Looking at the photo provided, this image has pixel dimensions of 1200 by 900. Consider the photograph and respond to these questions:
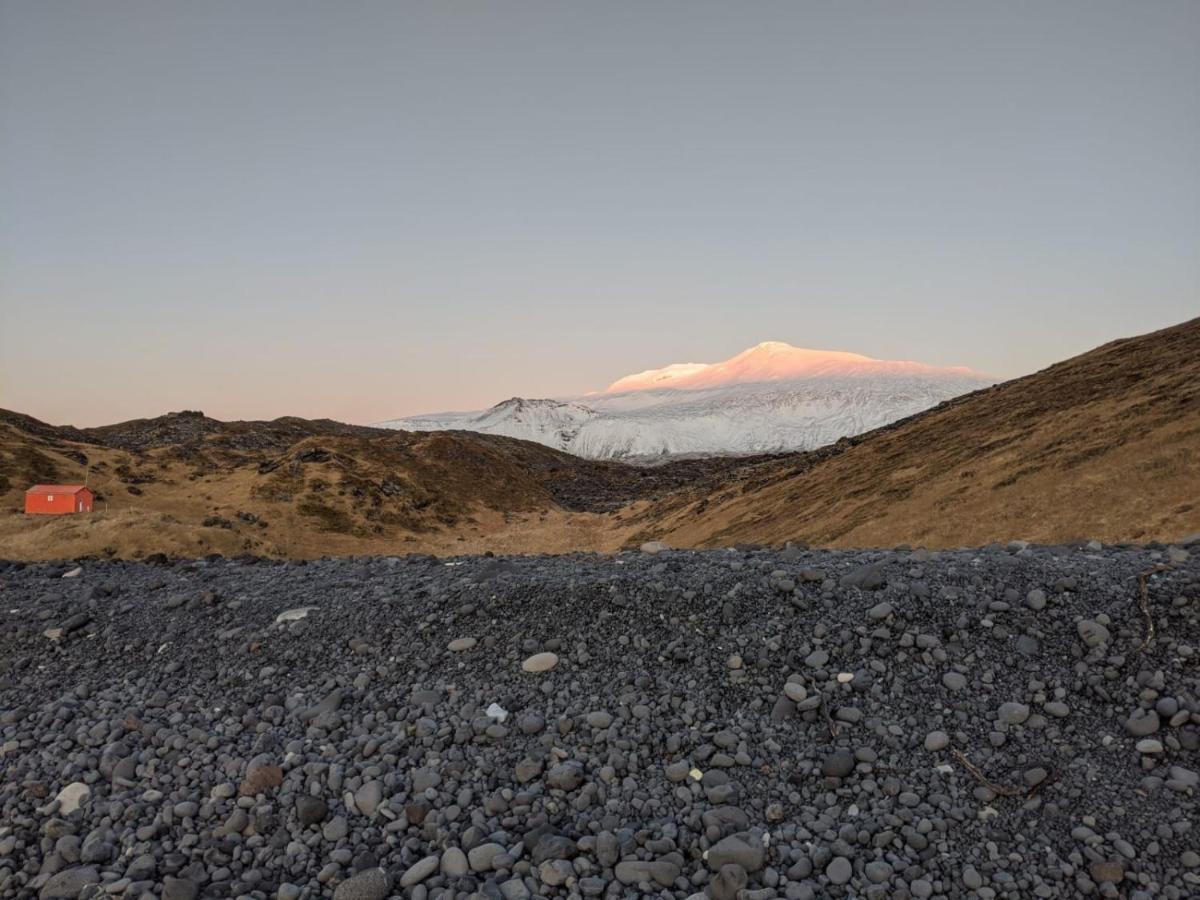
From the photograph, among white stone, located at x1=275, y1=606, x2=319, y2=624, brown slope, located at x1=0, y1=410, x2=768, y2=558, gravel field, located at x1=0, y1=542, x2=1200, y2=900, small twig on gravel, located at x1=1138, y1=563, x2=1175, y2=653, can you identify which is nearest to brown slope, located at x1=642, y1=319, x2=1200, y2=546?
small twig on gravel, located at x1=1138, y1=563, x2=1175, y2=653

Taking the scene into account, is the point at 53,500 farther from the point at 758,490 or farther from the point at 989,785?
the point at 989,785

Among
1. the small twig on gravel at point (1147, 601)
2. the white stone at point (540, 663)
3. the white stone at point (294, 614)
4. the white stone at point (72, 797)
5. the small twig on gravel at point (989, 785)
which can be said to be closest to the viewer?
the small twig on gravel at point (989, 785)

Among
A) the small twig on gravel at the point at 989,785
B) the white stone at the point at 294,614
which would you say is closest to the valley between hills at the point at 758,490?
the small twig on gravel at the point at 989,785

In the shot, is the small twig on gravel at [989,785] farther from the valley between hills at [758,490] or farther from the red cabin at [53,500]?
the red cabin at [53,500]

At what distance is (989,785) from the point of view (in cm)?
505

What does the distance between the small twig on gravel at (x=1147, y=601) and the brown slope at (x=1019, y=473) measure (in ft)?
28.7

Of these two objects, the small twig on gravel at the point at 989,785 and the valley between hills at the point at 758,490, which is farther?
the valley between hills at the point at 758,490

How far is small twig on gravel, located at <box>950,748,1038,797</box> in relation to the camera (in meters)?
4.95

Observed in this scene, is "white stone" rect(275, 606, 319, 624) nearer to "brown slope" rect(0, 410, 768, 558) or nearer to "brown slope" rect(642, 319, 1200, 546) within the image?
"brown slope" rect(642, 319, 1200, 546)

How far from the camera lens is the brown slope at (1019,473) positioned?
16.9m

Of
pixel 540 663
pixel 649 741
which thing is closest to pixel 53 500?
pixel 540 663

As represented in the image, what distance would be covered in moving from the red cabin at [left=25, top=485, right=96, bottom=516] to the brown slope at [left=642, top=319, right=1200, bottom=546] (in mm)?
33833

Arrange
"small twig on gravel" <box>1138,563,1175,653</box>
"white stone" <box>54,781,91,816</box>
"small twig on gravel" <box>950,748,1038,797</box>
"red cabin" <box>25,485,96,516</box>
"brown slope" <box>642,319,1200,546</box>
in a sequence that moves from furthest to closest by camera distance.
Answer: "red cabin" <box>25,485,96,516</box> < "brown slope" <box>642,319,1200,546</box> < "small twig on gravel" <box>1138,563,1175,653</box> < "white stone" <box>54,781,91,816</box> < "small twig on gravel" <box>950,748,1038,797</box>

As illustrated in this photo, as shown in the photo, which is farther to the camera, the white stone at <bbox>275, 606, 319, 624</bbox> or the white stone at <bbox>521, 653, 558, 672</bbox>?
the white stone at <bbox>275, 606, 319, 624</bbox>
